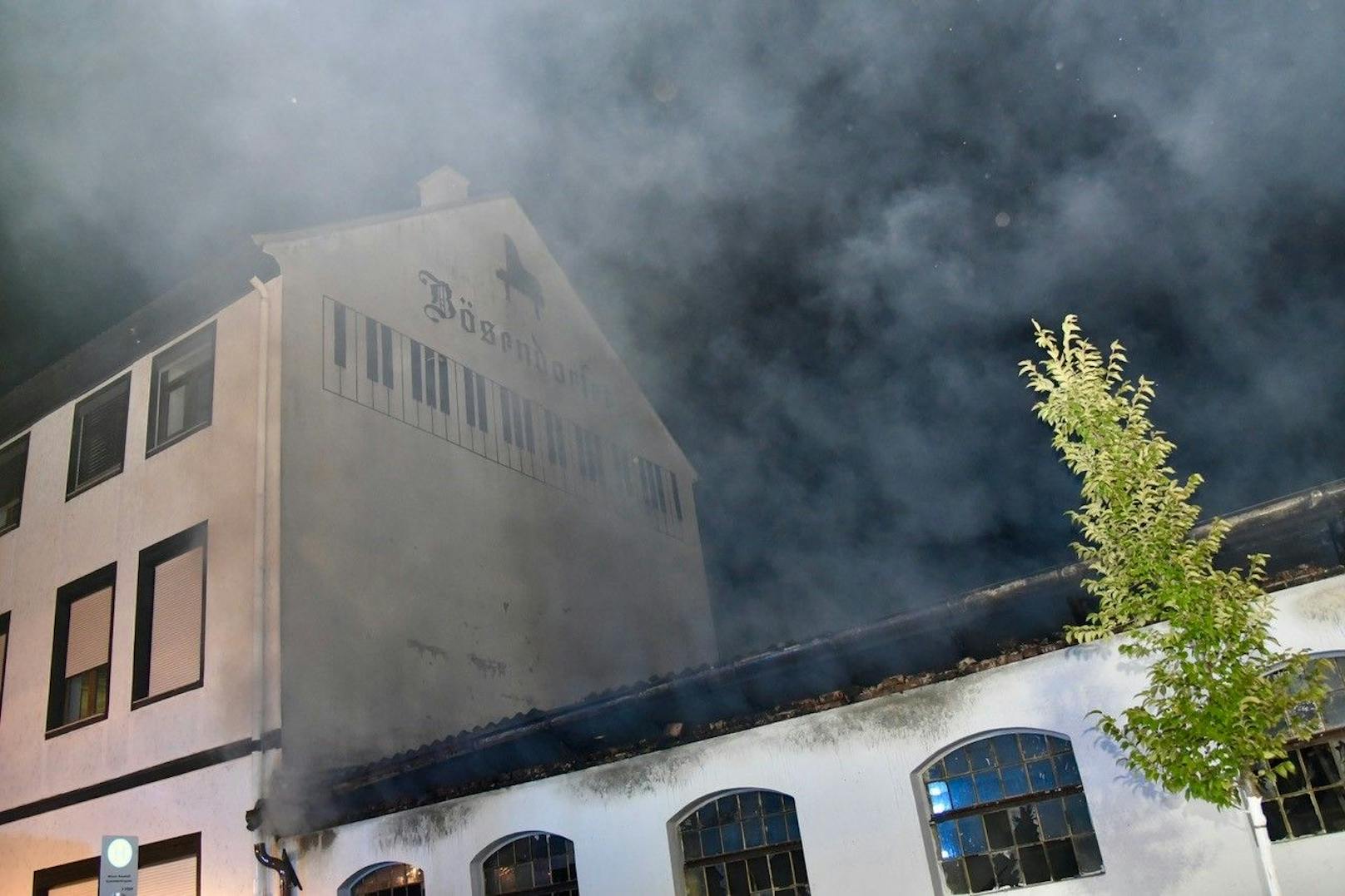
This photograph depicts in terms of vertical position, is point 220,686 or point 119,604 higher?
point 119,604

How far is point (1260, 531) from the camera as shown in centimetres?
645

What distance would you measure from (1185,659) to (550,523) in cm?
980

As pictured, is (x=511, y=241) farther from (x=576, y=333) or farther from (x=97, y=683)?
(x=97, y=683)

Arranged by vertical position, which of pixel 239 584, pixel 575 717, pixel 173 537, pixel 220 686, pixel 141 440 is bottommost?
pixel 575 717

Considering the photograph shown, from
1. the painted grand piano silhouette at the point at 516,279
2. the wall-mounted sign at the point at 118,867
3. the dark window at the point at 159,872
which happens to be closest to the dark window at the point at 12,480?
the dark window at the point at 159,872

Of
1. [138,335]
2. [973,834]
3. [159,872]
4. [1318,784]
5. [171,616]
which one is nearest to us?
[1318,784]

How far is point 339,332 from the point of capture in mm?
12438

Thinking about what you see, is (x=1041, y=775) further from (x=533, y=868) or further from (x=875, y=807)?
(x=533, y=868)

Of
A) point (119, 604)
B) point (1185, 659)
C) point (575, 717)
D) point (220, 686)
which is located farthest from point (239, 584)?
point (1185, 659)

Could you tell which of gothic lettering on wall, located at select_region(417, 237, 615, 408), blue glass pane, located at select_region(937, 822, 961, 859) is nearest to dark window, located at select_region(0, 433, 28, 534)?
gothic lettering on wall, located at select_region(417, 237, 615, 408)

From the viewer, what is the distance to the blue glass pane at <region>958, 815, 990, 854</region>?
725 cm

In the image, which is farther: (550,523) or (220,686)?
(550,523)

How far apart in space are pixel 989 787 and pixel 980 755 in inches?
8.1

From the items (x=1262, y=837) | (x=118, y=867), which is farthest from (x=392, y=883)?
(x=1262, y=837)
